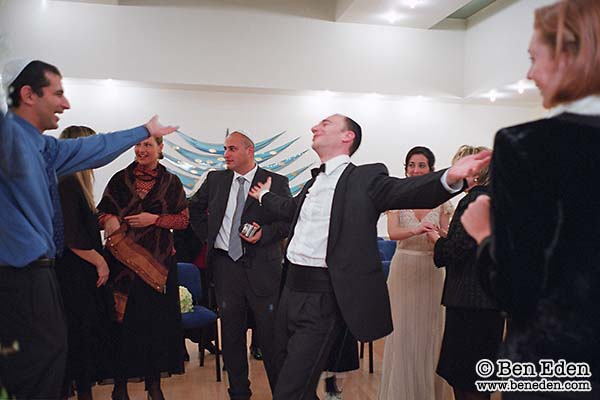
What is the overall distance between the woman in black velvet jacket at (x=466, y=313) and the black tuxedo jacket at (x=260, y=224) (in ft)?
3.42

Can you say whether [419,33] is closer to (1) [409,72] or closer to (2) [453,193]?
(1) [409,72]

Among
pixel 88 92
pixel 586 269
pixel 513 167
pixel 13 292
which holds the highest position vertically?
pixel 88 92

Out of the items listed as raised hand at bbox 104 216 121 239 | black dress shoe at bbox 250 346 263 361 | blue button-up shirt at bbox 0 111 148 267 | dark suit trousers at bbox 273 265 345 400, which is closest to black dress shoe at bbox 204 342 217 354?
black dress shoe at bbox 250 346 263 361

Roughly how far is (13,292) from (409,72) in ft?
18.4

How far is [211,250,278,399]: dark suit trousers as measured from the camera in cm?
304

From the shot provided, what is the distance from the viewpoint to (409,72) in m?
6.29

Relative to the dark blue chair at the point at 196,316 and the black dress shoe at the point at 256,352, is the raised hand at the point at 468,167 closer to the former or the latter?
the dark blue chair at the point at 196,316

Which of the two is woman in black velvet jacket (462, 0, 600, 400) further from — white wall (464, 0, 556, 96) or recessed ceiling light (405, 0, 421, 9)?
recessed ceiling light (405, 0, 421, 9)

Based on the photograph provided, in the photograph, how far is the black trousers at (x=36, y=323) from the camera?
4.34ft

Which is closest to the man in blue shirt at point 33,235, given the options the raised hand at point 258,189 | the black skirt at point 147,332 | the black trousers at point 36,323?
the black trousers at point 36,323

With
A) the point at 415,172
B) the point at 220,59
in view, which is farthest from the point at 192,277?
the point at 220,59

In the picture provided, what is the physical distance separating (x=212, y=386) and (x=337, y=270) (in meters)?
1.80

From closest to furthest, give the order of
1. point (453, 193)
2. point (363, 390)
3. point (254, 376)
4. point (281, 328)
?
point (453, 193) < point (281, 328) < point (363, 390) < point (254, 376)

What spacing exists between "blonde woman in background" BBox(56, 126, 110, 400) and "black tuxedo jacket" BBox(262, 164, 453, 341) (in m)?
1.26
